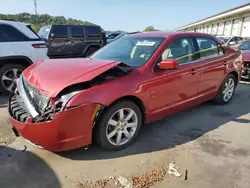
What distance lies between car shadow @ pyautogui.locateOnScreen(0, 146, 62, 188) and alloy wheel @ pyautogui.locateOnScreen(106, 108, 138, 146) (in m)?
0.89

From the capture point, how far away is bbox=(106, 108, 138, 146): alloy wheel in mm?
3335

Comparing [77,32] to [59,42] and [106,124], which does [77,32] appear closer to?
[59,42]

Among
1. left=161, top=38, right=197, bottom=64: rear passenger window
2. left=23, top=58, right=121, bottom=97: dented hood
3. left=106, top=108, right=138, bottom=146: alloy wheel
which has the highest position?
left=161, top=38, right=197, bottom=64: rear passenger window

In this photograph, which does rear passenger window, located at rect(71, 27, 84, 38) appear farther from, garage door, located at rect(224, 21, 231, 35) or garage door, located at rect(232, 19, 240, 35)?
garage door, located at rect(224, 21, 231, 35)

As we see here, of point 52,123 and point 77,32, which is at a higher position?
point 77,32

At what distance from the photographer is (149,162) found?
3.21 m

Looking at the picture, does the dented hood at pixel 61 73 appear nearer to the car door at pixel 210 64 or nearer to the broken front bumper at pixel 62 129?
the broken front bumper at pixel 62 129

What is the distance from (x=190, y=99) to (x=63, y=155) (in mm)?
2401

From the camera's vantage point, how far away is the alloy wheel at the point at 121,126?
3335 mm

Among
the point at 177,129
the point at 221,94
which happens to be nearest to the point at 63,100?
the point at 177,129

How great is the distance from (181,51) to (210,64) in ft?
2.69

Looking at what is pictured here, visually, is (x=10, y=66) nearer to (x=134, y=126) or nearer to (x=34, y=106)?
(x=34, y=106)

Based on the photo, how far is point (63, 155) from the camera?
332 cm

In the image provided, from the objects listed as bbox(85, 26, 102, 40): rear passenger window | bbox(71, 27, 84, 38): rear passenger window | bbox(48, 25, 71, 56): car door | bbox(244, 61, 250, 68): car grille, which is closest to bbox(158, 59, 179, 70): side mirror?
bbox(244, 61, 250, 68): car grille
